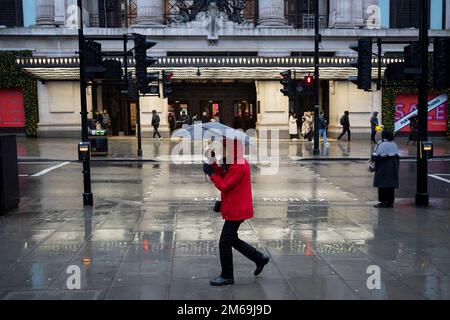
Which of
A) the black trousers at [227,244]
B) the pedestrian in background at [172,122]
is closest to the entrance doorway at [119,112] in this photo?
the pedestrian in background at [172,122]

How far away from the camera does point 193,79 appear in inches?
1379

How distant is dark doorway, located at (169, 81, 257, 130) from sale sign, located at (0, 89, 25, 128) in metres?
9.82

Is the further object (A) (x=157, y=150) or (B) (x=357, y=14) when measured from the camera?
(B) (x=357, y=14)

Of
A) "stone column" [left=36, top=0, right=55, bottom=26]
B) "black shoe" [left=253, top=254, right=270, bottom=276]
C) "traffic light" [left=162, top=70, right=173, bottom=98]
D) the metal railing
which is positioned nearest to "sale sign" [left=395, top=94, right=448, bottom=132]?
the metal railing

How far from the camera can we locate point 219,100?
37.6 meters

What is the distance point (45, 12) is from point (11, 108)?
6285 mm

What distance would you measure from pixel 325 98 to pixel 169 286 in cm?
3231

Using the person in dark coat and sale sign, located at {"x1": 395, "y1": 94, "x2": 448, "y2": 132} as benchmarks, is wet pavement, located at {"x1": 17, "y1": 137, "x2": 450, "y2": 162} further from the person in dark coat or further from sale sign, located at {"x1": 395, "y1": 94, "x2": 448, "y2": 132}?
the person in dark coat

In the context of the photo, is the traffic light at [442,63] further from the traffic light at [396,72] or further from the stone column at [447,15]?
the stone column at [447,15]

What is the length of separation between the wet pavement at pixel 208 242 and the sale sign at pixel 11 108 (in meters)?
19.1

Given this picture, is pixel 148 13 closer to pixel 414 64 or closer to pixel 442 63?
pixel 414 64

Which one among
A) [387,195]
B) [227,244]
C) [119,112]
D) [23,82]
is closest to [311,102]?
[119,112]

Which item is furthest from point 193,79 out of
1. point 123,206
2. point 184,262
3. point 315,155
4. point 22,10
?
point 184,262
